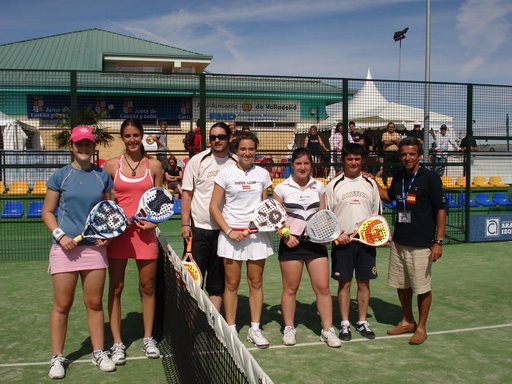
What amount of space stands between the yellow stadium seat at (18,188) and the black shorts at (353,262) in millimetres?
7291

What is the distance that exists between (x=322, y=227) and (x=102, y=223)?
192cm

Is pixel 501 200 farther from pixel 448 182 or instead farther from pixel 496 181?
pixel 448 182

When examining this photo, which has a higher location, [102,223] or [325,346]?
[102,223]

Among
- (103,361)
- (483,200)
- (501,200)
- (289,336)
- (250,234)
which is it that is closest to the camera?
(103,361)

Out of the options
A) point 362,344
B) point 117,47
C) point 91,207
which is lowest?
point 362,344

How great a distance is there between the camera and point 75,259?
4.45m

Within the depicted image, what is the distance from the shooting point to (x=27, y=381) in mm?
4527

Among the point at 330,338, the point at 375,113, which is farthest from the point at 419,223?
the point at 375,113

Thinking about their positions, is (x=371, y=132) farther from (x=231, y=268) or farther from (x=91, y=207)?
(x=91, y=207)

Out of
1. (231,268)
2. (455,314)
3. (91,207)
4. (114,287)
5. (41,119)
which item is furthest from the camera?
(41,119)

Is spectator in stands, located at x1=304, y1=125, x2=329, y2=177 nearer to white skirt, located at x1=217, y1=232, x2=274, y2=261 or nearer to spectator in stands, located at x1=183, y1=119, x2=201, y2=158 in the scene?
spectator in stands, located at x1=183, y1=119, x2=201, y2=158

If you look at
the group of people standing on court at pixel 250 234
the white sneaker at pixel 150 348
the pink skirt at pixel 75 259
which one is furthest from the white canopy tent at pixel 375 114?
the pink skirt at pixel 75 259

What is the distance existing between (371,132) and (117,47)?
30.8m

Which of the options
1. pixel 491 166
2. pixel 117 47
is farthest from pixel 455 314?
pixel 117 47
